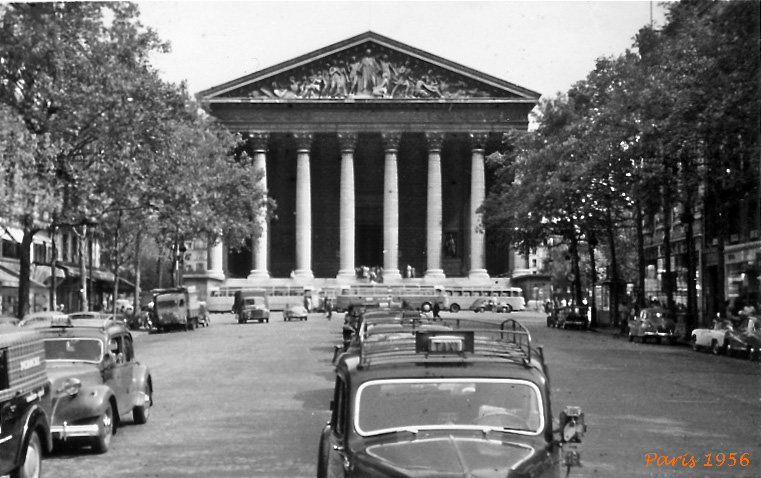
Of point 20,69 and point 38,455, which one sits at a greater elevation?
point 20,69

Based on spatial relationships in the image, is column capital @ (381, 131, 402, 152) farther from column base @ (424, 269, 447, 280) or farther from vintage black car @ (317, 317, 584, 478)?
vintage black car @ (317, 317, 584, 478)

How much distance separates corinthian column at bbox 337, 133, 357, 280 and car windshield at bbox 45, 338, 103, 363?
7901 cm

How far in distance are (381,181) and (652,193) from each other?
214 ft

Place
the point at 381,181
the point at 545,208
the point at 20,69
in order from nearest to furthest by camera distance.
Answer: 1. the point at 20,69
2. the point at 545,208
3. the point at 381,181

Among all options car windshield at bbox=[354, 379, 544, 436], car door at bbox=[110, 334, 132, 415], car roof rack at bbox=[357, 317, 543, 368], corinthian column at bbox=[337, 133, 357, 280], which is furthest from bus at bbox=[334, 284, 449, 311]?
car windshield at bbox=[354, 379, 544, 436]

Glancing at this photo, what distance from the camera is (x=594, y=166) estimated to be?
4503 centimetres

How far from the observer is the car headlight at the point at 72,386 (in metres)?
14.4

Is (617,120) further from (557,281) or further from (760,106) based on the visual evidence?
(557,281)

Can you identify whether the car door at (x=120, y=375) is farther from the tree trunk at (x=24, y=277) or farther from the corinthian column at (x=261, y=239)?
the corinthian column at (x=261, y=239)

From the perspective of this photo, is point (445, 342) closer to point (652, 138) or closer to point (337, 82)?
point (652, 138)

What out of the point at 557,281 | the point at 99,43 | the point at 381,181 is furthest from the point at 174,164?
the point at 557,281

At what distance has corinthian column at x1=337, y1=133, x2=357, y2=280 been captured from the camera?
9512cm

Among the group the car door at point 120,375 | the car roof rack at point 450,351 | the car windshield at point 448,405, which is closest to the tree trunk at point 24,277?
the car door at point 120,375

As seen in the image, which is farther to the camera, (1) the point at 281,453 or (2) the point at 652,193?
(2) the point at 652,193
